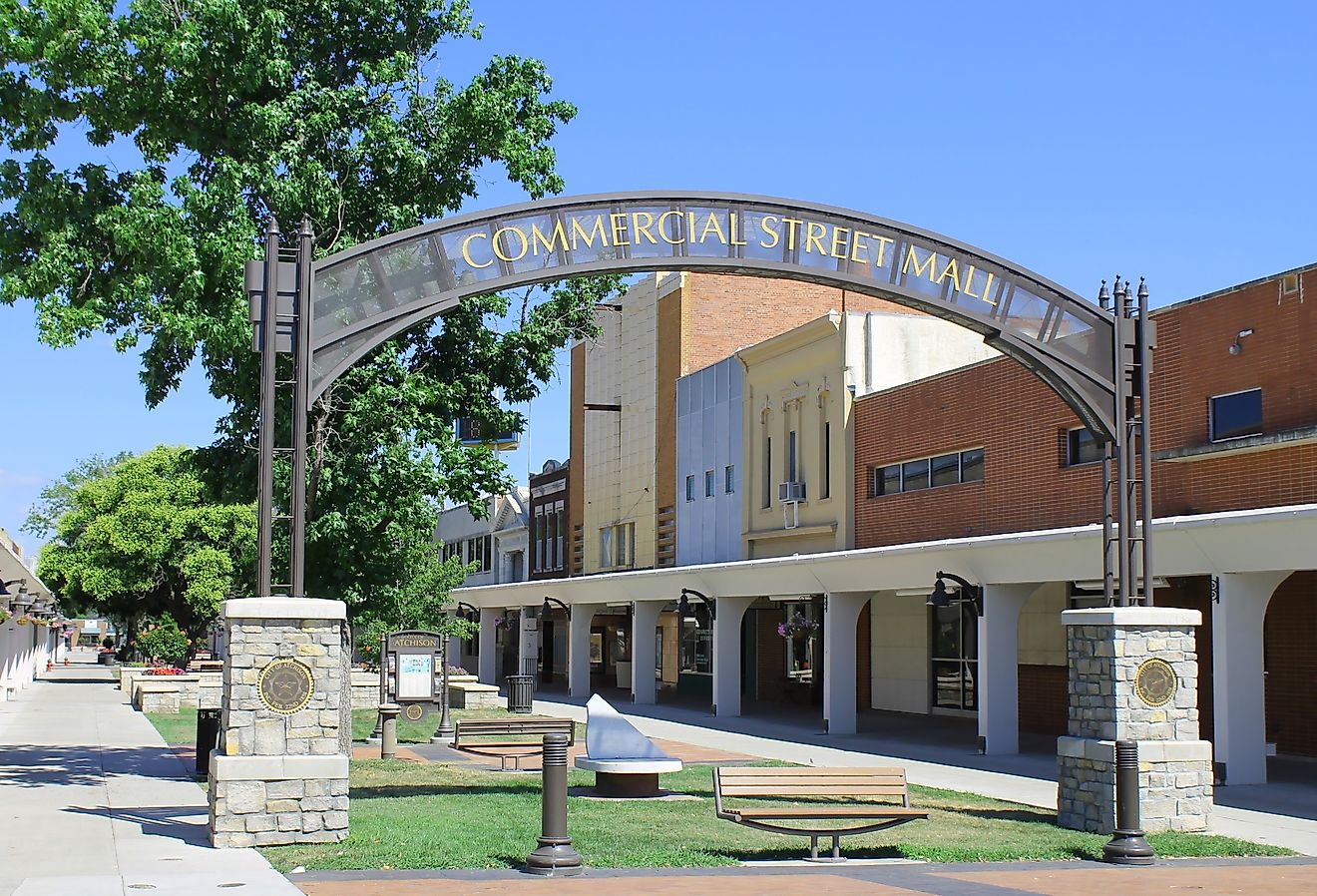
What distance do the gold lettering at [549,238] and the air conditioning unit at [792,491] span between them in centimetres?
2009

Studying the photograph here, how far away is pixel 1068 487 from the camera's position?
84.2ft

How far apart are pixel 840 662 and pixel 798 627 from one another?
Answer: 865 cm

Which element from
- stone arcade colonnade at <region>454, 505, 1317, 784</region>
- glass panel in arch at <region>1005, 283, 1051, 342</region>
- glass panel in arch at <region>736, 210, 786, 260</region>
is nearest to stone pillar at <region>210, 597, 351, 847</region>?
glass panel in arch at <region>736, 210, 786, 260</region>

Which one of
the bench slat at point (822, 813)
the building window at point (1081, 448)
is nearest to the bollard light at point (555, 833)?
the bench slat at point (822, 813)

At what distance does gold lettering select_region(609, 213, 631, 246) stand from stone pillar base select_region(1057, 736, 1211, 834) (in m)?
6.71

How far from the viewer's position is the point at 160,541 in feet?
193

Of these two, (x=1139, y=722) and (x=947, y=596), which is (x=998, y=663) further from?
(x=1139, y=722)

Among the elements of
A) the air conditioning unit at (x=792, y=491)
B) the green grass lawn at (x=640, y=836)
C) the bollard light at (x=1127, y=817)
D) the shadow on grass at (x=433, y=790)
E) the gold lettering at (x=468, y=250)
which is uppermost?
the gold lettering at (x=468, y=250)

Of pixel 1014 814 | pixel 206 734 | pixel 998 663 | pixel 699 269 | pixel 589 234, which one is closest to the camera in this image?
pixel 589 234

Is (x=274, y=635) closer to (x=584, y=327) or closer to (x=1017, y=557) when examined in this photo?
(x=584, y=327)

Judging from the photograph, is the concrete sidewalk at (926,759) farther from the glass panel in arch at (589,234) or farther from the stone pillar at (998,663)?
the glass panel in arch at (589,234)

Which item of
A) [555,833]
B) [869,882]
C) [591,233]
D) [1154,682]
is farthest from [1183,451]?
[555,833]

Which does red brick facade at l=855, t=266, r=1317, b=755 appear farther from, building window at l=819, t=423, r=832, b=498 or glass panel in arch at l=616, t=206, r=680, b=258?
glass panel in arch at l=616, t=206, r=680, b=258

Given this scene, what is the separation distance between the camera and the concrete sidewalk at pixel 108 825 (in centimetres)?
1094
